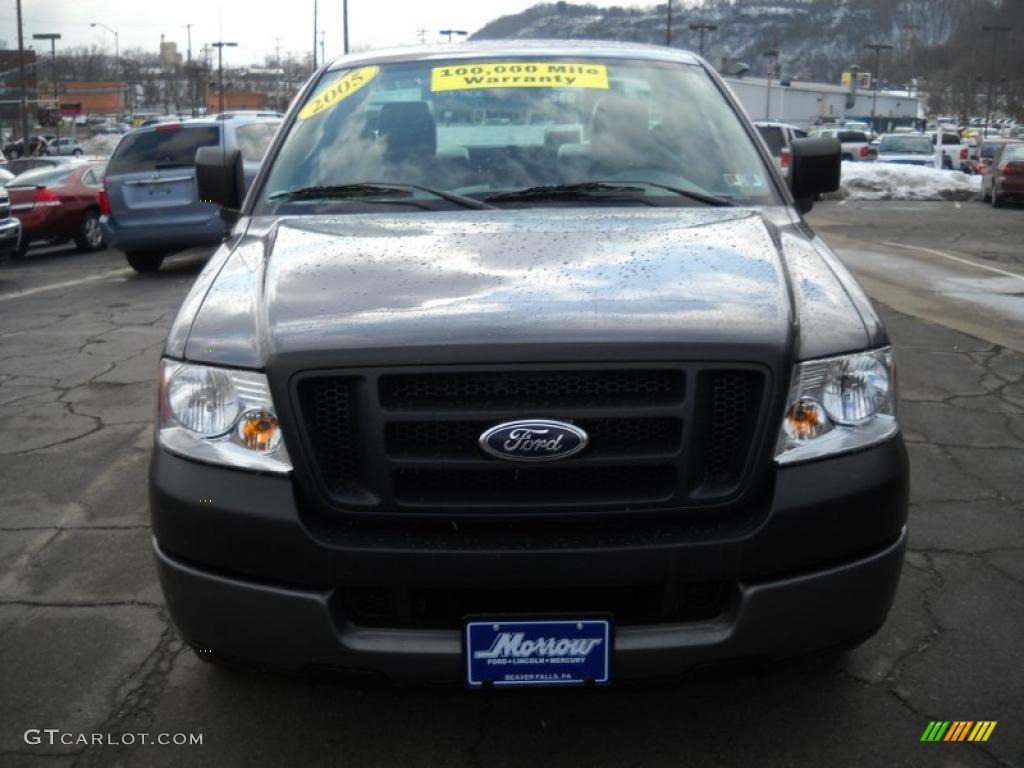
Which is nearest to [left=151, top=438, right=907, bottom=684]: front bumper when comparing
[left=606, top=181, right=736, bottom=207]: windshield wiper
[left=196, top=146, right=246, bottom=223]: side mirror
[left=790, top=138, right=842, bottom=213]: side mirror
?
[left=606, top=181, right=736, bottom=207]: windshield wiper

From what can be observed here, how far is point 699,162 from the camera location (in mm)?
3785

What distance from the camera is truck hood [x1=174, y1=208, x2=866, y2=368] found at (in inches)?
96.7

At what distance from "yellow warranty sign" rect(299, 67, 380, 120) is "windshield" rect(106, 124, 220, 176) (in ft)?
30.0

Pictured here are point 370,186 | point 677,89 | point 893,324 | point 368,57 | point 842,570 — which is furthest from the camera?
point 893,324

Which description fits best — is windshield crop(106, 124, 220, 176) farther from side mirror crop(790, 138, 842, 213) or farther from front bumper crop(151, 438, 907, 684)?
front bumper crop(151, 438, 907, 684)

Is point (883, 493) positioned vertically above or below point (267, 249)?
below

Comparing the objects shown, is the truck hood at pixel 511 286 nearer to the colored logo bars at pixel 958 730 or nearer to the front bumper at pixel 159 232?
the colored logo bars at pixel 958 730

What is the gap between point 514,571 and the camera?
2373 millimetres

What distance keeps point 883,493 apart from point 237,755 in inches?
67.8

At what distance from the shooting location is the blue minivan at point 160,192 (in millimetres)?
12609

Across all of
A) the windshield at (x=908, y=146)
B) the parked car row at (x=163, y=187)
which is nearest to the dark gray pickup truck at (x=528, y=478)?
the parked car row at (x=163, y=187)

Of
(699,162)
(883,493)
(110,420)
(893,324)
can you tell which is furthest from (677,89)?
(893,324)

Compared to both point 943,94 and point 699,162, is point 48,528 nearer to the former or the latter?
point 699,162
